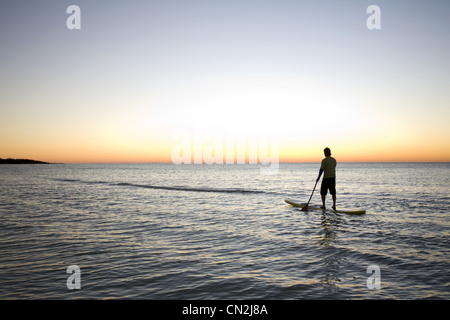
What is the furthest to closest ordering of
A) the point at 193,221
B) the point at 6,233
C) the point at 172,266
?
the point at 193,221 → the point at 6,233 → the point at 172,266

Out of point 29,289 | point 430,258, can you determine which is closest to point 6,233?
point 29,289

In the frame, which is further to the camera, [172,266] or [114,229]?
[114,229]

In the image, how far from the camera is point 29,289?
622cm

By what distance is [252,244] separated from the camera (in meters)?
9.87

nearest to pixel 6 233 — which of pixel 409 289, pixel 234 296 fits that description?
pixel 234 296

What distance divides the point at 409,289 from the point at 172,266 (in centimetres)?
552

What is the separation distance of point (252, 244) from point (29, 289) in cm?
635

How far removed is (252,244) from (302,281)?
3493 millimetres

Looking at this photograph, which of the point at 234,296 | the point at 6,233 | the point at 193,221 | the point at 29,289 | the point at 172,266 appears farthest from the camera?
the point at 193,221
